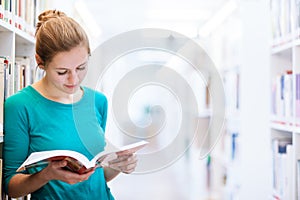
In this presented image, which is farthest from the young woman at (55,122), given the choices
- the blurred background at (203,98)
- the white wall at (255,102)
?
the white wall at (255,102)

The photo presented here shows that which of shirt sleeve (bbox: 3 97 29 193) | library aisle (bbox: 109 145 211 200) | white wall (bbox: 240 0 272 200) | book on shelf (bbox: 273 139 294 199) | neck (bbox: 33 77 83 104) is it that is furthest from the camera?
library aisle (bbox: 109 145 211 200)

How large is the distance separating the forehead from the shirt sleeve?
171mm

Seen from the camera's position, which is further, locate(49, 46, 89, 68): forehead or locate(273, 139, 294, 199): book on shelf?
locate(273, 139, 294, 199): book on shelf

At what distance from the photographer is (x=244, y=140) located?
2799 mm

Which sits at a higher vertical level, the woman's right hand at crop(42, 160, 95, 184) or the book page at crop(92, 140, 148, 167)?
the book page at crop(92, 140, 148, 167)

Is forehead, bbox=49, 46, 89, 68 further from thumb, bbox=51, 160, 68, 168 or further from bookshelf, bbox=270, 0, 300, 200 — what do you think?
bookshelf, bbox=270, 0, 300, 200

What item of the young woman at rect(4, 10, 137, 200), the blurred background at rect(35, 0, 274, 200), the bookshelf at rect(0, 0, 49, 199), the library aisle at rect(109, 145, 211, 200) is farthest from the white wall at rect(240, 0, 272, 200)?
the young woman at rect(4, 10, 137, 200)


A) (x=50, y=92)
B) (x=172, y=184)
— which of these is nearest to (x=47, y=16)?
(x=50, y=92)

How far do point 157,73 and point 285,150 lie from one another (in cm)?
89

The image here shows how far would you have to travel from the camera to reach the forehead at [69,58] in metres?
1.30

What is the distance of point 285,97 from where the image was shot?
7.14 feet

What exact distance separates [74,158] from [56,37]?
394 millimetres

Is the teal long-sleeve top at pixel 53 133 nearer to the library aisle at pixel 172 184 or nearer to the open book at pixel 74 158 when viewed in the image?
the open book at pixel 74 158

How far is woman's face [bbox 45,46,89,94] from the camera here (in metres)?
1.30
